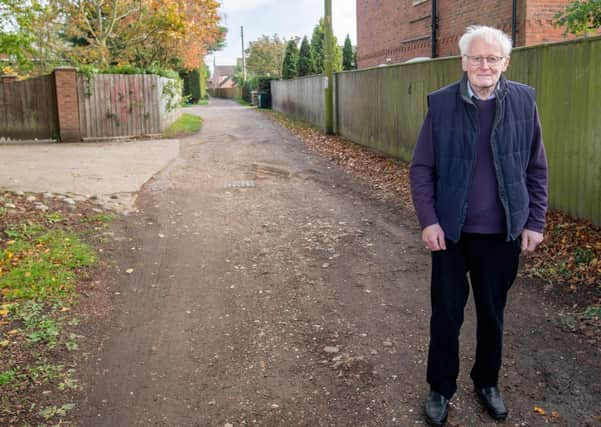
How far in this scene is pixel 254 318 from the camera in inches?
194

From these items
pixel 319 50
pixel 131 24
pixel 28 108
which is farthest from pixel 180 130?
pixel 319 50

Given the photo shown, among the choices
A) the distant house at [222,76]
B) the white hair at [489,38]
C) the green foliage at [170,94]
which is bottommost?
Answer: the white hair at [489,38]

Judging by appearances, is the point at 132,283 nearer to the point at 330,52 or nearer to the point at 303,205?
the point at 303,205

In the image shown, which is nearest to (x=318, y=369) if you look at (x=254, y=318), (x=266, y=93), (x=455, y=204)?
(x=254, y=318)

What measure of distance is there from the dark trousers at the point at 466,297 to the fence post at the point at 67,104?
627 inches

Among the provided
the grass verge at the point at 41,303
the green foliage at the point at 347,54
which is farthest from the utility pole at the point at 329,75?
the green foliage at the point at 347,54

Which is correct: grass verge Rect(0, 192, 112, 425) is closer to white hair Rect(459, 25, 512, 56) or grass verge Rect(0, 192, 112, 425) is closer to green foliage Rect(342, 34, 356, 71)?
white hair Rect(459, 25, 512, 56)

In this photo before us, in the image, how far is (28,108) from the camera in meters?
17.4

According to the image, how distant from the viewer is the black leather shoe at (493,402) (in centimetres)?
338

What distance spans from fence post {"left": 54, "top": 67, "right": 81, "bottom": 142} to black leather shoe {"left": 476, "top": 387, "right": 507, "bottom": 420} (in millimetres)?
16091

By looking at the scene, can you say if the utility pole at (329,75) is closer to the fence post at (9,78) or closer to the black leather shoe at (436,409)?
the fence post at (9,78)

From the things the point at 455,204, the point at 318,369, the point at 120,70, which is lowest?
the point at 318,369

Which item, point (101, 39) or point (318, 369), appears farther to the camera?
point (101, 39)

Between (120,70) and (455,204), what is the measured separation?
1695 centimetres
